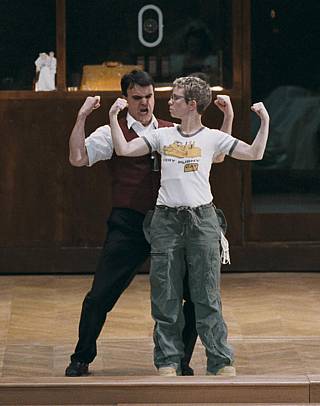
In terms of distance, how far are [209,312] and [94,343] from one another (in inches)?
→ 32.5

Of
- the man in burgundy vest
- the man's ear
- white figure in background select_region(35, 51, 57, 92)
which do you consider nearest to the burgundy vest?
the man in burgundy vest

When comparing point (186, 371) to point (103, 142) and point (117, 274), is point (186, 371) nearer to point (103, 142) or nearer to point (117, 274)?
point (117, 274)

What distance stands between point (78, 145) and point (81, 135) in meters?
0.08

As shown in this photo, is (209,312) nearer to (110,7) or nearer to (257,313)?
(257,313)

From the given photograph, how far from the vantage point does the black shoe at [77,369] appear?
928 centimetres

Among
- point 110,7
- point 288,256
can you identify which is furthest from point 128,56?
point 288,256

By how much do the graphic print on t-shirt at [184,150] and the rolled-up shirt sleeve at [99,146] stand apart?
19.3 inches

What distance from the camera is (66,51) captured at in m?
12.6

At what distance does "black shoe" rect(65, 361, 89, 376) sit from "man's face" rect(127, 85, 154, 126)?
1.49 metres

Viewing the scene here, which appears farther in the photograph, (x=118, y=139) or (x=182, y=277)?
(x=182, y=277)

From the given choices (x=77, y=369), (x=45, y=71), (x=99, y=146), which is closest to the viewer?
(x=99, y=146)

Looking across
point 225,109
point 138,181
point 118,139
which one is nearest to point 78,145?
point 118,139

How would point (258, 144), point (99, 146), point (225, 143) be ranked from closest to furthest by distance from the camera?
point (258, 144)
point (225, 143)
point (99, 146)

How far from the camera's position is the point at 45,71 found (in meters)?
12.5
